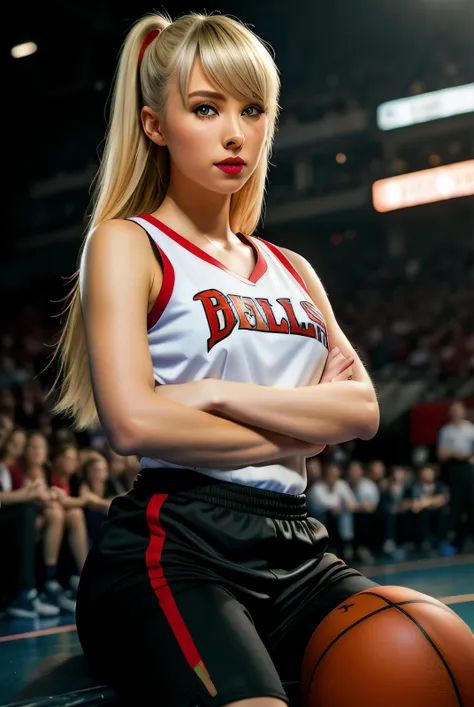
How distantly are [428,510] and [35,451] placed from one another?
197 inches

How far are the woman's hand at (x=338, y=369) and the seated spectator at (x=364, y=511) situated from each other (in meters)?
6.74

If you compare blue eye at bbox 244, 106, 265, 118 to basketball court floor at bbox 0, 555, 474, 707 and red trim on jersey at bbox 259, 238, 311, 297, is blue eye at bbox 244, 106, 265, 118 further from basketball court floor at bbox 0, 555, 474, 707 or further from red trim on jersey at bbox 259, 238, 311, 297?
basketball court floor at bbox 0, 555, 474, 707

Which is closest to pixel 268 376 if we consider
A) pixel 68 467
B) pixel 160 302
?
pixel 160 302

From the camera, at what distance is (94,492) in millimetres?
6629

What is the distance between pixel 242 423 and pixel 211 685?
0.56m

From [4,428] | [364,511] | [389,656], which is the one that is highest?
[4,428]

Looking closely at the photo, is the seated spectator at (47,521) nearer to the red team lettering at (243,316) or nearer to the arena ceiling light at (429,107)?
the red team lettering at (243,316)

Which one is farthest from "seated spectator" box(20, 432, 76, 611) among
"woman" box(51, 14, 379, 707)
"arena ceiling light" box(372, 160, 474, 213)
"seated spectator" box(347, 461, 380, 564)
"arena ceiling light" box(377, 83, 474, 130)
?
"arena ceiling light" box(377, 83, 474, 130)

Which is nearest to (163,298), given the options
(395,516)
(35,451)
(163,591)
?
(163,591)

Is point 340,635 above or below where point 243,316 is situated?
below

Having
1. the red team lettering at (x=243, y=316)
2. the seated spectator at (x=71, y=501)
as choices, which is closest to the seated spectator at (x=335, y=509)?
the seated spectator at (x=71, y=501)

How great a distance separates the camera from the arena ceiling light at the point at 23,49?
10.9 metres

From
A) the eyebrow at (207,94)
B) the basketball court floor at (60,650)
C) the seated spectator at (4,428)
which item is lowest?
the basketball court floor at (60,650)

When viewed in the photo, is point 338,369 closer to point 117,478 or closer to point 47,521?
point 47,521
